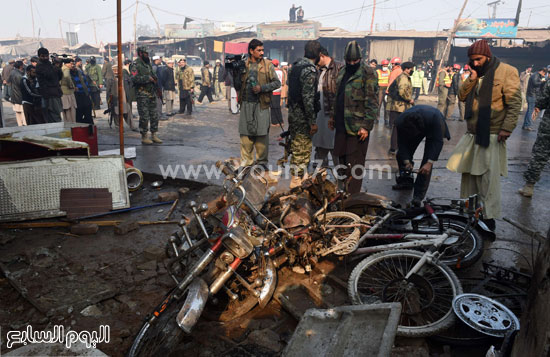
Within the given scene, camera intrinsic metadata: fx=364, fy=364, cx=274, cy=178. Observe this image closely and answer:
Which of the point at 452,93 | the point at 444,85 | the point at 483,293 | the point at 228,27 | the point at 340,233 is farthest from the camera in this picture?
the point at 228,27

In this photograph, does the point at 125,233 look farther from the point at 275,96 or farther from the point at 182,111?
the point at 182,111

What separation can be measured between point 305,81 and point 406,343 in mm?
3661

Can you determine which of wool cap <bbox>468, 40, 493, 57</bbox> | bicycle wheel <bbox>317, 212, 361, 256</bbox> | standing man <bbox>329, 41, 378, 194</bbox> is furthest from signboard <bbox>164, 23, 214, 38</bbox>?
bicycle wheel <bbox>317, 212, 361, 256</bbox>

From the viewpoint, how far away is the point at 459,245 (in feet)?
11.0

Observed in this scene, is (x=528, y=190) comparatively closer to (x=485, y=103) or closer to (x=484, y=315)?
(x=485, y=103)

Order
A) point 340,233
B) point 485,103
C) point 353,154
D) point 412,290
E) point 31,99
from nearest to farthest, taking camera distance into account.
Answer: point 412,290, point 340,233, point 485,103, point 353,154, point 31,99

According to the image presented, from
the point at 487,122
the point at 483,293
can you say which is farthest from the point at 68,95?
the point at 483,293

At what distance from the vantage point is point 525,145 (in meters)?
9.03

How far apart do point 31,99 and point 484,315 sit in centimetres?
1019

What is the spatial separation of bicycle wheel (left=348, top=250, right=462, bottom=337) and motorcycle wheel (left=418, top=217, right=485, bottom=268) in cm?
27

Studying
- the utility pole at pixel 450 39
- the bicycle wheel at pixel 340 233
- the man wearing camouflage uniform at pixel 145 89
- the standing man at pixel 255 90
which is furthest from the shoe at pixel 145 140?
the utility pole at pixel 450 39

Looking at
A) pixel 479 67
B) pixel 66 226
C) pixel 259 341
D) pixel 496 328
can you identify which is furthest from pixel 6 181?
pixel 479 67

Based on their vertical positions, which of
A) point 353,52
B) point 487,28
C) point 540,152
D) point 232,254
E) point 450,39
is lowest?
point 232,254

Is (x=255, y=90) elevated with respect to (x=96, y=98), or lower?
elevated
